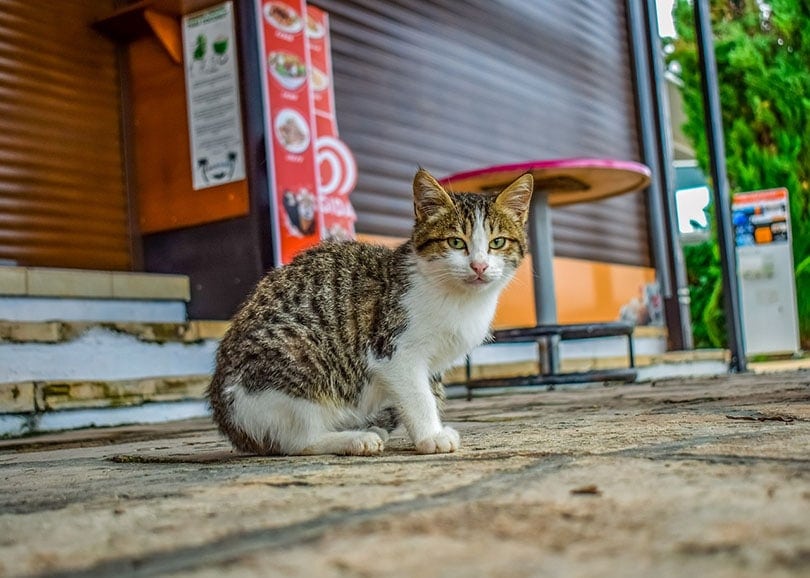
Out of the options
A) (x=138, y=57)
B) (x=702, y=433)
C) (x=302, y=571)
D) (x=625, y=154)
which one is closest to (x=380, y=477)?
(x=302, y=571)

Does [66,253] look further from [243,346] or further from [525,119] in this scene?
[525,119]

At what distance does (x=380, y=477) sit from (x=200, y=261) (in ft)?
10.2

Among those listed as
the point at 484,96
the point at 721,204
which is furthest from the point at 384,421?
the point at 484,96

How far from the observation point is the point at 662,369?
6.55 metres

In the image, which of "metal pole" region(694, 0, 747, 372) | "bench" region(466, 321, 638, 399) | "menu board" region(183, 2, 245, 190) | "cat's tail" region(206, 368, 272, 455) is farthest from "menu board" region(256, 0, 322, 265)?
"metal pole" region(694, 0, 747, 372)

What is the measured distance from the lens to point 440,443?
5.95 feet

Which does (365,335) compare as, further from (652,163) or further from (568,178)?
(652,163)

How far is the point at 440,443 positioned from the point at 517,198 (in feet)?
2.59

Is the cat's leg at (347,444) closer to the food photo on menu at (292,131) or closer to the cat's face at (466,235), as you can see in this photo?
the cat's face at (466,235)

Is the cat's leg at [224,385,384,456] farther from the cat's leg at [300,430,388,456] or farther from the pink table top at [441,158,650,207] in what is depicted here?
the pink table top at [441,158,650,207]

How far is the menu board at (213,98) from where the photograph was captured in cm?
418

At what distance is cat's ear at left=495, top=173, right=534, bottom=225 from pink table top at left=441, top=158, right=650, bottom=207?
1254 mm

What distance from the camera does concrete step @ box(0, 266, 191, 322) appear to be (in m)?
3.52

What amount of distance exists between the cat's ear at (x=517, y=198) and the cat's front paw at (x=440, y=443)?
2.23 ft
